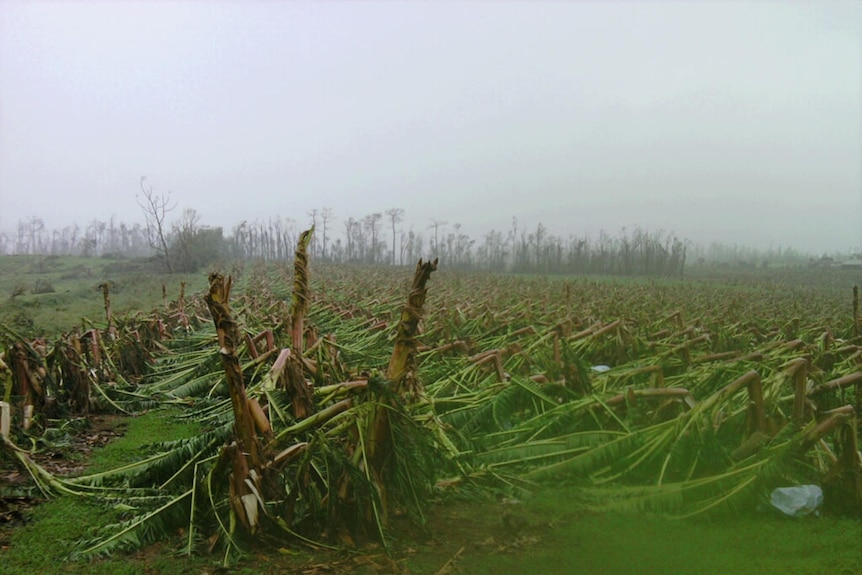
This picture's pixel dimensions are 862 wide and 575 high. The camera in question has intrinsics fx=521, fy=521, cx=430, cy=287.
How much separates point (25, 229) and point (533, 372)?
670 centimetres

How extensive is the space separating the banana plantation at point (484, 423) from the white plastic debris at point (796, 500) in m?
0.04

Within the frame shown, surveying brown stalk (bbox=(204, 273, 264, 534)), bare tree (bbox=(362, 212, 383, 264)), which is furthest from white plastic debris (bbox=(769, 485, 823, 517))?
bare tree (bbox=(362, 212, 383, 264))

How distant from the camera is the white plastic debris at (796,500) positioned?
2.27 m

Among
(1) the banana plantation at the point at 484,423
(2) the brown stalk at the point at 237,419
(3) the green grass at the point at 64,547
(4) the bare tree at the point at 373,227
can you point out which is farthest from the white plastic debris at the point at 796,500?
(4) the bare tree at the point at 373,227

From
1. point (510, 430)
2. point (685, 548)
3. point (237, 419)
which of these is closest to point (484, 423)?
point (510, 430)

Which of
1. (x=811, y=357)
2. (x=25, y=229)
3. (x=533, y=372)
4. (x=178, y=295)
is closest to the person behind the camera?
(x=811, y=357)

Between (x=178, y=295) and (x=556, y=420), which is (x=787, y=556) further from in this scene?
(x=178, y=295)

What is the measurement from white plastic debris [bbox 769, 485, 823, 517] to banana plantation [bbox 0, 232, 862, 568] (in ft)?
0.12

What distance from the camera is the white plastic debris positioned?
7.43ft

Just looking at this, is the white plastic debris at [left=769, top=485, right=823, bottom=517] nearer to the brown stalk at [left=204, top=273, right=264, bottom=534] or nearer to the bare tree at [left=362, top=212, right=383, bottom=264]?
the brown stalk at [left=204, top=273, right=264, bottom=534]

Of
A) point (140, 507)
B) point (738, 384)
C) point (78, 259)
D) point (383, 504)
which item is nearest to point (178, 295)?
point (78, 259)

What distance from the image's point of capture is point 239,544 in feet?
6.91

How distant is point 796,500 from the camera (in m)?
2.26

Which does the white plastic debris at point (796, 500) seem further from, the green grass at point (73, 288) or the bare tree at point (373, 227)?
the green grass at point (73, 288)
